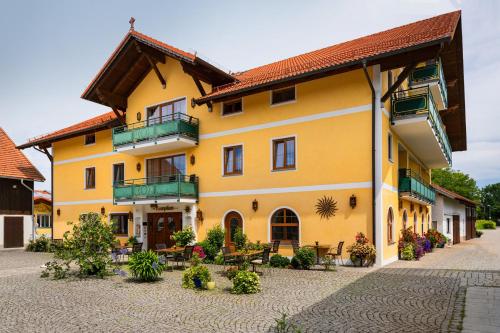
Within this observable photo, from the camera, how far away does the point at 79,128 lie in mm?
26469

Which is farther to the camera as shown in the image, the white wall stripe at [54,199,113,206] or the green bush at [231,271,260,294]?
the white wall stripe at [54,199,113,206]

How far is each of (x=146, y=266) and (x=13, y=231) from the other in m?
19.9

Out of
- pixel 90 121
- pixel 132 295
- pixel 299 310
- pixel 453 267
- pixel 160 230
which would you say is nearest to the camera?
pixel 299 310

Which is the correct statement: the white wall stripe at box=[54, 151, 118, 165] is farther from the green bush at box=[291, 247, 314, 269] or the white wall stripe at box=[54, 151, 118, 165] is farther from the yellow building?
the green bush at box=[291, 247, 314, 269]

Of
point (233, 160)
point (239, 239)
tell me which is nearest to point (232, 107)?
point (233, 160)

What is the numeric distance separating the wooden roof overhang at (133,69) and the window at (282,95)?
10.5ft

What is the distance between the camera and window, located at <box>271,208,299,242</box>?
16.9m

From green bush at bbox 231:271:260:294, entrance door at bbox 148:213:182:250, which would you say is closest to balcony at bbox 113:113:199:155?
entrance door at bbox 148:213:182:250

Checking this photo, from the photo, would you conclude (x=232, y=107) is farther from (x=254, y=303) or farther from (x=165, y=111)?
(x=254, y=303)

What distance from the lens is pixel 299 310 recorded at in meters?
8.70

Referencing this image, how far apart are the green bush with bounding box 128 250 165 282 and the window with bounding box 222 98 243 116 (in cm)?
897

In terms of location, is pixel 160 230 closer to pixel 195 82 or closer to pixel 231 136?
pixel 231 136

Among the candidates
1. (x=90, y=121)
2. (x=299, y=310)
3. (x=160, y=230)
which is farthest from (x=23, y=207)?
(x=299, y=310)

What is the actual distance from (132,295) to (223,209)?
8839mm
